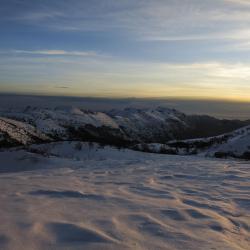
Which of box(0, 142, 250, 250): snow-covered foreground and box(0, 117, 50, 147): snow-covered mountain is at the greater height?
box(0, 142, 250, 250): snow-covered foreground

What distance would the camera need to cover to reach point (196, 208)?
22.6 ft

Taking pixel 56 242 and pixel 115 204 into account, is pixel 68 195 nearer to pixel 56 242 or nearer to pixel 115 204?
pixel 115 204

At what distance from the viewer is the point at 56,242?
4570mm

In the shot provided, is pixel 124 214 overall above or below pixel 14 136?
above

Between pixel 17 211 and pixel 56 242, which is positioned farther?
pixel 17 211

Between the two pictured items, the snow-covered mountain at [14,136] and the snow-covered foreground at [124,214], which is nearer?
the snow-covered foreground at [124,214]

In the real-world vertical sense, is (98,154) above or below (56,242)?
below

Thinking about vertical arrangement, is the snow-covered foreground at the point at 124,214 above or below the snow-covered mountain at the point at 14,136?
above

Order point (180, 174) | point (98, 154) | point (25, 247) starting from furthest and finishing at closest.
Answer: point (98, 154) → point (180, 174) → point (25, 247)

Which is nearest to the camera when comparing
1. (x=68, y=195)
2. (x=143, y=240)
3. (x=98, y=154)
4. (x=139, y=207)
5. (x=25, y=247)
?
(x=25, y=247)

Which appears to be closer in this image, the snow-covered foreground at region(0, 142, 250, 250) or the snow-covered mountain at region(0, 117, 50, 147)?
the snow-covered foreground at region(0, 142, 250, 250)

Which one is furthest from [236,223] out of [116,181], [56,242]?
[116,181]

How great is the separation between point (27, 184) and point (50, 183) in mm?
656

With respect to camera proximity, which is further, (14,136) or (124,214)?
(14,136)
